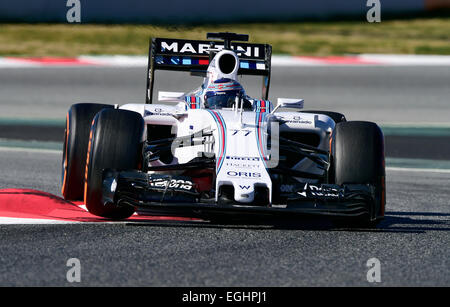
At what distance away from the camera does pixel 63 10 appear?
728 inches

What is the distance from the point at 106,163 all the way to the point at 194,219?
0.89 meters

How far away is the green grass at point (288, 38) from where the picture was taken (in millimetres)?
17625

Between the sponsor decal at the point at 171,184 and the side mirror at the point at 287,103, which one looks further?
the side mirror at the point at 287,103

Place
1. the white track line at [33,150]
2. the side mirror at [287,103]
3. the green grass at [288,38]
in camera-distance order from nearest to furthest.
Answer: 1. the side mirror at [287,103]
2. the white track line at [33,150]
3. the green grass at [288,38]

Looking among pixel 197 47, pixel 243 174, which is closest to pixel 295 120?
pixel 243 174

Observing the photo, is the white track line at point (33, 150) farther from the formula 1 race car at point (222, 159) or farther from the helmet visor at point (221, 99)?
the helmet visor at point (221, 99)

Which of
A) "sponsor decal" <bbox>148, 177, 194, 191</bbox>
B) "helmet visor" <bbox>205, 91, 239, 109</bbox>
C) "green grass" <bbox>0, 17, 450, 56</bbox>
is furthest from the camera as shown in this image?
"green grass" <bbox>0, 17, 450, 56</bbox>

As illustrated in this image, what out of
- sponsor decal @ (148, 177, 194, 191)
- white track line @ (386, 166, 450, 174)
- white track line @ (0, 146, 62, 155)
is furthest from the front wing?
white track line @ (0, 146, 62, 155)

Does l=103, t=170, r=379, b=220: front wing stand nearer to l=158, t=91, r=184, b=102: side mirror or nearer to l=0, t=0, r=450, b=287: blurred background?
l=0, t=0, r=450, b=287: blurred background

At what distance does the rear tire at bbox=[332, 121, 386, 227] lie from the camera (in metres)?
6.34

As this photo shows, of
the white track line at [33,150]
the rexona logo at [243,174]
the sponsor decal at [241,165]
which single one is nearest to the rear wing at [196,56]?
the sponsor decal at [241,165]

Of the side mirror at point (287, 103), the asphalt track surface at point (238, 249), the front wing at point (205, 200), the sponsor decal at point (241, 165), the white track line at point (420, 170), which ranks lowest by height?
the asphalt track surface at point (238, 249)

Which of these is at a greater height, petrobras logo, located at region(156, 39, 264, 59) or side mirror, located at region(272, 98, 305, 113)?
petrobras logo, located at region(156, 39, 264, 59)

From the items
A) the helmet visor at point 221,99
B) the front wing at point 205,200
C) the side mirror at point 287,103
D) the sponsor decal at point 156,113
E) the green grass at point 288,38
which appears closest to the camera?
the front wing at point 205,200
